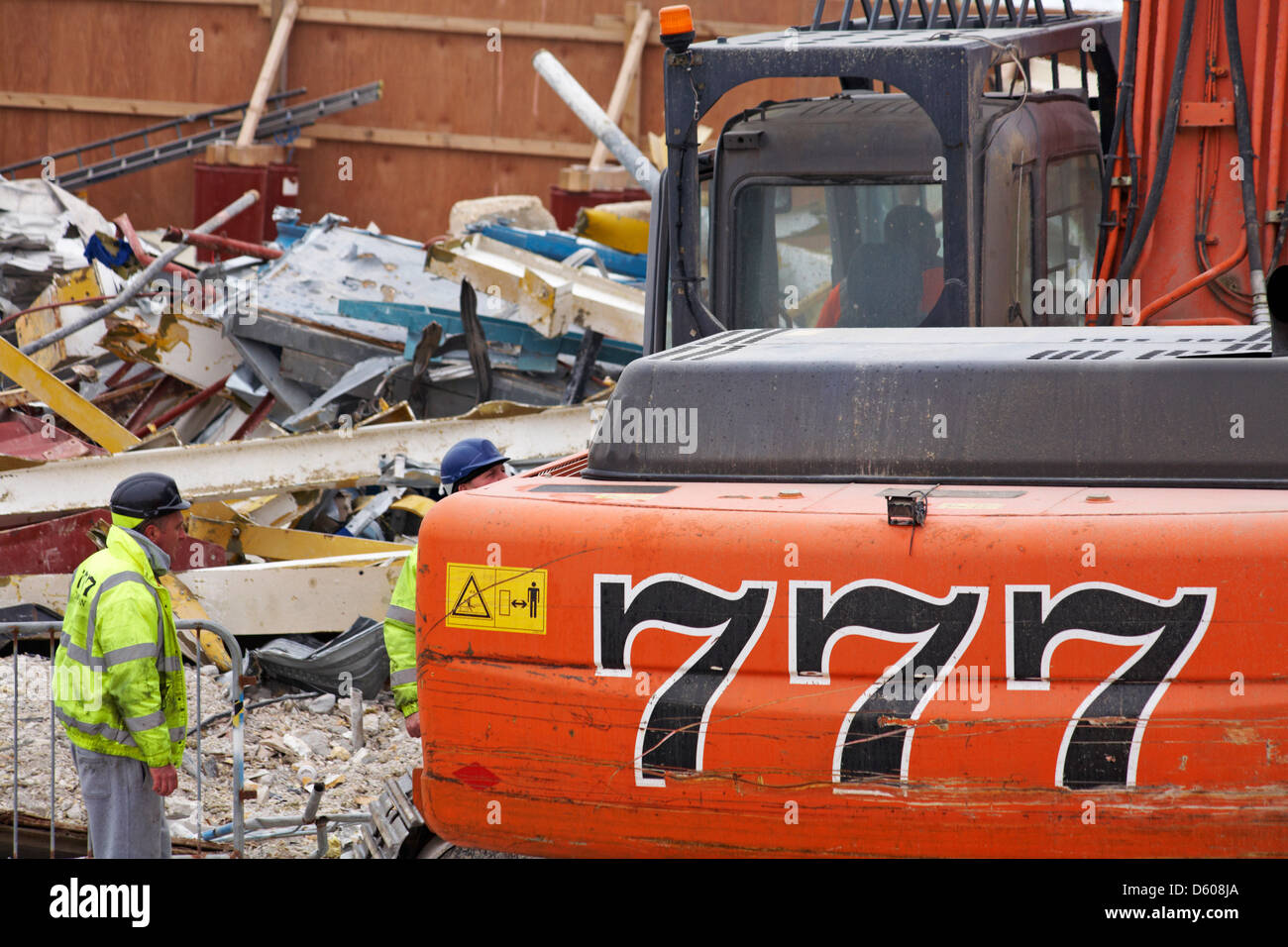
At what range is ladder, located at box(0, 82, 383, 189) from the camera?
17.9m

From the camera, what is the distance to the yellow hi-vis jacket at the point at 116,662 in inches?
190

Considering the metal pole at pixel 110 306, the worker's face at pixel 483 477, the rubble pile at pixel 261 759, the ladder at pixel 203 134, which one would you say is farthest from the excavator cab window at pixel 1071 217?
the ladder at pixel 203 134

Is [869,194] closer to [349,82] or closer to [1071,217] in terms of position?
[1071,217]

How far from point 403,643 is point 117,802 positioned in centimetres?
110

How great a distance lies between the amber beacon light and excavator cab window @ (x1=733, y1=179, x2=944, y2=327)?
607mm

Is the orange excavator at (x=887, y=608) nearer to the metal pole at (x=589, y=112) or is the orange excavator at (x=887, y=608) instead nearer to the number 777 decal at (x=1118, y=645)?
the number 777 decal at (x=1118, y=645)

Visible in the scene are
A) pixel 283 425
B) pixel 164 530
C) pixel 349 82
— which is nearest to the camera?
pixel 164 530

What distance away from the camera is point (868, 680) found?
122 inches

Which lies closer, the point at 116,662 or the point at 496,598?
the point at 496,598

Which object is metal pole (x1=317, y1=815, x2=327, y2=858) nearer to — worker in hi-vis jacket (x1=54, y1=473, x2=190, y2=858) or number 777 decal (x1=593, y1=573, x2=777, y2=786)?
worker in hi-vis jacket (x1=54, y1=473, x2=190, y2=858)

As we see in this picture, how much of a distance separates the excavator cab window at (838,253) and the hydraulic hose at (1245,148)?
0.98 m

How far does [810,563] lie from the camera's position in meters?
3.14

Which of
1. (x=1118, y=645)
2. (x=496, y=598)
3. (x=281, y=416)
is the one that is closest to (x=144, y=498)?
(x=496, y=598)

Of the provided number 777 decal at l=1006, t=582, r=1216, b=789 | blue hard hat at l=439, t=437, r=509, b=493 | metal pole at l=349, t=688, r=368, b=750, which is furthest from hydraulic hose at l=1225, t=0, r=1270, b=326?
metal pole at l=349, t=688, r=368, b=750
